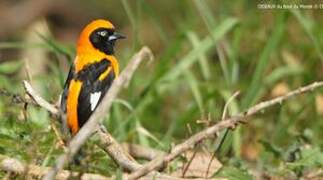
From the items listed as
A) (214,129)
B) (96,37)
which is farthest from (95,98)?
(214,129)

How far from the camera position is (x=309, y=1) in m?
7.88

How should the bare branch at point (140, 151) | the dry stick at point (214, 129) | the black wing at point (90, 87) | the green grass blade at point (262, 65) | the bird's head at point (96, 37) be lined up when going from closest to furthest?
the dry stick at point (214, 129) < the black wing at point (90, 87) < the bare branch at point (140, 151) < the bird's head at point (96, 37) < the green grass blade at point (262, 65)

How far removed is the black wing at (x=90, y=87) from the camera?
4.57 meters

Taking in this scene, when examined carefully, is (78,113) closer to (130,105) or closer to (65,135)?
(65,135)

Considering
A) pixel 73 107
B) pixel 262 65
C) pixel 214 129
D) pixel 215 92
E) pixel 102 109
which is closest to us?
pixel 102 109

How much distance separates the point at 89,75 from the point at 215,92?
52.1 inches

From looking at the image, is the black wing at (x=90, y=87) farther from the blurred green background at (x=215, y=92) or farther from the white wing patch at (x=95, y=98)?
the blurred green background at (x=215, y=92)

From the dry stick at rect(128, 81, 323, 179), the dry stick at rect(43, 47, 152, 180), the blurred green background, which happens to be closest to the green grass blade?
the blurred green background

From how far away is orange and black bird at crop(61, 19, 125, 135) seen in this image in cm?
458

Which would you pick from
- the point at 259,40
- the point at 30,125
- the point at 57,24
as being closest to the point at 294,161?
the point at 30,125

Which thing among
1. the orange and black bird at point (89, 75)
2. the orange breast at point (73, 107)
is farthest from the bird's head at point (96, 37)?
the orange breast at point (73, 107)

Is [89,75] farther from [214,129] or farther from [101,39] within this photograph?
[214,129]

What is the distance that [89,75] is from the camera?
4766mm

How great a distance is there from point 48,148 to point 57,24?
23.3 feet
